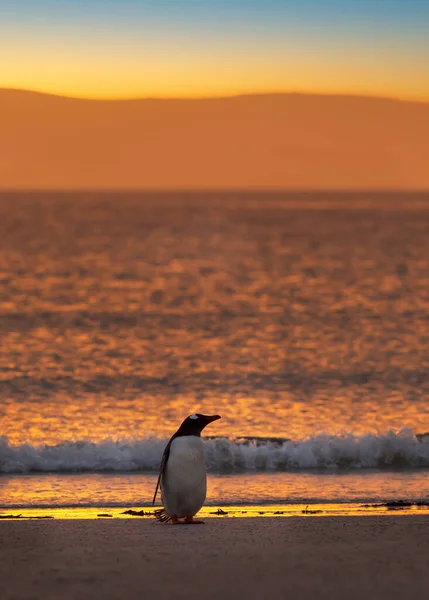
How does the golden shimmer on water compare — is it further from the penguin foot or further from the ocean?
the penguin foot

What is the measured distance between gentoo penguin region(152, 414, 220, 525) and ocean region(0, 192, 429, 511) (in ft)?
6.13

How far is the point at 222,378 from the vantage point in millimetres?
24656

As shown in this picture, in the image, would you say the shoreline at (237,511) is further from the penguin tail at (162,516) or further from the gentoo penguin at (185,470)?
the gentoo penguin at (185,470)

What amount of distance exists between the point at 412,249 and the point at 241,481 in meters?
63.0

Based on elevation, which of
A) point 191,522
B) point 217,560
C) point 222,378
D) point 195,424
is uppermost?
point 222,378

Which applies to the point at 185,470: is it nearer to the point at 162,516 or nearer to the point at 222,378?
the point at 162,516

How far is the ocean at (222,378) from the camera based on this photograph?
574 inches

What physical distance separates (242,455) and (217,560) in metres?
7.39

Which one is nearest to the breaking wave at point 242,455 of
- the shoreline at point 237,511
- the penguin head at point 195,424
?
the shoreline at point 237,511

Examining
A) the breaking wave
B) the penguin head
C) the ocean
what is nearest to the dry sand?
the penguin head

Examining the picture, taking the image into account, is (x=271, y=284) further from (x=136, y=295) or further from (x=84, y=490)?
(x=84, y=490)

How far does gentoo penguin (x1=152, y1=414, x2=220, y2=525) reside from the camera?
10289mm

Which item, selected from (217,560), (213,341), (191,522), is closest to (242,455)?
(191,522)

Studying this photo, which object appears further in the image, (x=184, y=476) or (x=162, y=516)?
(x=162, y=516)
